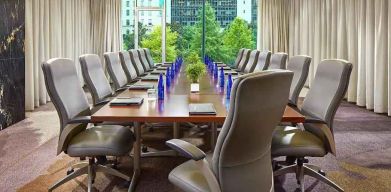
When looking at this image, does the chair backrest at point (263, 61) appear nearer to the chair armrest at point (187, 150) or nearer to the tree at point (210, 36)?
the chair armrest at point (187, 150)

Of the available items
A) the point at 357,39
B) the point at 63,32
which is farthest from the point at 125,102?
the point at 63,32

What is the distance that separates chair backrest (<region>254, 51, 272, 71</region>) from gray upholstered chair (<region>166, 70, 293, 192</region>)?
3.99 meters

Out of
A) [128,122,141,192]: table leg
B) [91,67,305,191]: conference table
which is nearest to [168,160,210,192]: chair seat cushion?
[91,67,305,191]: conference table

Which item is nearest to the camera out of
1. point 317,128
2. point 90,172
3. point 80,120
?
point 80,120

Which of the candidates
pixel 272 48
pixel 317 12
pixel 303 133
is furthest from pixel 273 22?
A: pixel 303 133

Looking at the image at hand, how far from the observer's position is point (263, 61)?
629 cm

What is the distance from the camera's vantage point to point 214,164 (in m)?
1.93

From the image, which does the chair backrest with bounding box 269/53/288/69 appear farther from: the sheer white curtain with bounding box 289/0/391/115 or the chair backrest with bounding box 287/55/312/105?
the sheer white curtain with bounding box 289/0/391/115

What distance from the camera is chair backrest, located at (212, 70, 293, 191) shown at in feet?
5.77

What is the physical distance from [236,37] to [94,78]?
27.8ft

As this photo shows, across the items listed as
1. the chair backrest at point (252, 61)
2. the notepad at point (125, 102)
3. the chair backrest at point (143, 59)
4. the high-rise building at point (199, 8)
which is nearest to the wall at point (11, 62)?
the chair backrest at point (143, 59)

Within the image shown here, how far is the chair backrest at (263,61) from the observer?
19.7ft

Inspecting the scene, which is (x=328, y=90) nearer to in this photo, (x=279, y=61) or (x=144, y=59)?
(x=279, y=61)

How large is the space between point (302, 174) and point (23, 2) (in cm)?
488
